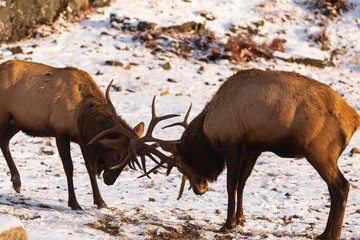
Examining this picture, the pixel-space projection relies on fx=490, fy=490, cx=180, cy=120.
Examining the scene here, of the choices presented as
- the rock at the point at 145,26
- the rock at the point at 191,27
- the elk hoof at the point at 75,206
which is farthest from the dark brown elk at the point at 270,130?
the rock at the point at 191,27

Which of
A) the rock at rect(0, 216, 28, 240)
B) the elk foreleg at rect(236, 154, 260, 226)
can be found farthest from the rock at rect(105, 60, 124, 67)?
the rock at rect(0, 216, 28, 240)

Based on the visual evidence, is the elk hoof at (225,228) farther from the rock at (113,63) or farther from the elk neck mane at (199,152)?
the rock at (113,63)

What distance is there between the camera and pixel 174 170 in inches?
362

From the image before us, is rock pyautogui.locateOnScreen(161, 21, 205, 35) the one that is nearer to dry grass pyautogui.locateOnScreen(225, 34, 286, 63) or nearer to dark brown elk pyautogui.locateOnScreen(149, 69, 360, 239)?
dry grass pyautogui.locateOnScreen(225, 34, 286, 63)

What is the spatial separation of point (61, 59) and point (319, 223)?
1070cm

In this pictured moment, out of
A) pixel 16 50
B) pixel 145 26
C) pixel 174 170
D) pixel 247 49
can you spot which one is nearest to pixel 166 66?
pixel 145 26

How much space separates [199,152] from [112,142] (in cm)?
117

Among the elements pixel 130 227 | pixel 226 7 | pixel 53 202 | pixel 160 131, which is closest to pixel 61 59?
pixel 160 131

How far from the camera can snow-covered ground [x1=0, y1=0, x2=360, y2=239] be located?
5.95 meters

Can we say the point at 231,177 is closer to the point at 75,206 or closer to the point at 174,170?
the point at 75,206

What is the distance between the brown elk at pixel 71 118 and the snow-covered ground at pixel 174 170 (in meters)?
0.64

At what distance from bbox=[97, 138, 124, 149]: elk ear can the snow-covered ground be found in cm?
87

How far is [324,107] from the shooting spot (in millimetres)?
5641

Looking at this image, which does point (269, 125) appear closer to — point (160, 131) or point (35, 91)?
point (35, 91)
